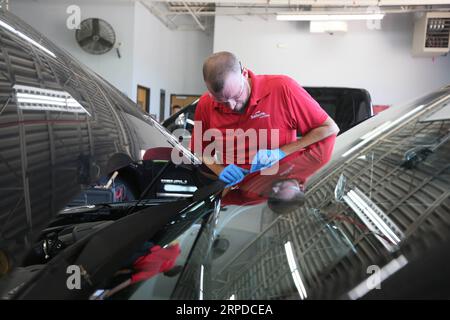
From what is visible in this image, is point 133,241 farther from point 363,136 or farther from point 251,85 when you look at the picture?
point 251,85

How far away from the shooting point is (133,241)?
2.74 feet

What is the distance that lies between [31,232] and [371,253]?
2.40 ft

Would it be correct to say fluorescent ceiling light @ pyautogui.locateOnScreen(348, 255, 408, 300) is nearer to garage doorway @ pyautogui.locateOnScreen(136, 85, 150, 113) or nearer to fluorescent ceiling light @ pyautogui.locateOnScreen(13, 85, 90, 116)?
fluorescent ceiling light @ pyautogui.locateOnScreen(13, 85, 90, 116)

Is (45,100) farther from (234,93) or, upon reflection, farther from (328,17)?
(328,17)

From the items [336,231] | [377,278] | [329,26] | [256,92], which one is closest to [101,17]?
[329,26]

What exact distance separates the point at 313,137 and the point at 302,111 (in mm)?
273

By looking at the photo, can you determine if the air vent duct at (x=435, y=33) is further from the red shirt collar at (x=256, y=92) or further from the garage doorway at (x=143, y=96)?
the red shirt collar at (x=256, y=92)

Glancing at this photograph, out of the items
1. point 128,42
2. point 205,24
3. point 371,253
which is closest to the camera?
point 371,253

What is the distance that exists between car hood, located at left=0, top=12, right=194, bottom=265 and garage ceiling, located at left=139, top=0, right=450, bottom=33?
259 inches

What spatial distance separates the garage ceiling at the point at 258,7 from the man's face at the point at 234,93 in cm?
569

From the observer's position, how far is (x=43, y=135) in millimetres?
885

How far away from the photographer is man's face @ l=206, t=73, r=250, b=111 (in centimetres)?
176

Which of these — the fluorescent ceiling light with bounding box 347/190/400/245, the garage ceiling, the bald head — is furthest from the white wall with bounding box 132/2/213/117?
the fluorescent ceiling light with bounding box 347/190/400/245
